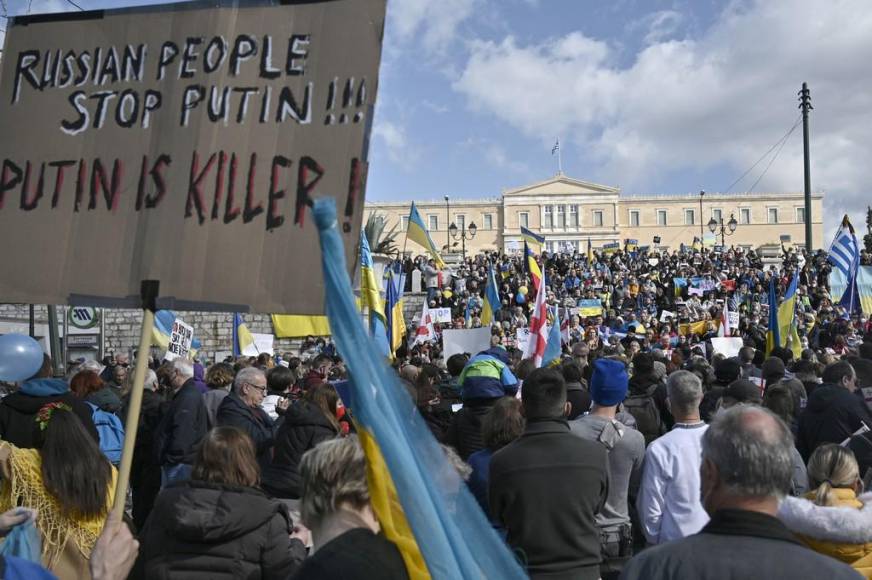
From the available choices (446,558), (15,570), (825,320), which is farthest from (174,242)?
(825,320)

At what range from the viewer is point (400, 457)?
191cm

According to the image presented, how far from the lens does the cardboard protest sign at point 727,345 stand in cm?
1380

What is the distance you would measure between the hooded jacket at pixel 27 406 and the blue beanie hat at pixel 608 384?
9.31 feet

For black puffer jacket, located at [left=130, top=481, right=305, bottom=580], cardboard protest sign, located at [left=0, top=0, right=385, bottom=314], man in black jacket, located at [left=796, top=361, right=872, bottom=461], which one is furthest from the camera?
man in black jacket, located at [left=796, top=361, right=872, bottom=461]

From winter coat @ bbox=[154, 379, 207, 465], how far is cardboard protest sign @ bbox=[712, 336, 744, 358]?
9.76 metres

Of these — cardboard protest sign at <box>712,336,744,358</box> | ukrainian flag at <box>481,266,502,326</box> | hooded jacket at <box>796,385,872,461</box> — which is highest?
ukrainian flag at <box>481,266,502,326</box>

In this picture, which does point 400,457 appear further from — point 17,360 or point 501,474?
point 17,360

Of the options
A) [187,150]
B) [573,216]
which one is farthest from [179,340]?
[573,216]

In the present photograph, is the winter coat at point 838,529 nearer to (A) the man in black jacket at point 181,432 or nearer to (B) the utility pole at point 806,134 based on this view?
(A) the man in black jacket at point 181,432

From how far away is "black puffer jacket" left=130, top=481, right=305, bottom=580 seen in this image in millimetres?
3061

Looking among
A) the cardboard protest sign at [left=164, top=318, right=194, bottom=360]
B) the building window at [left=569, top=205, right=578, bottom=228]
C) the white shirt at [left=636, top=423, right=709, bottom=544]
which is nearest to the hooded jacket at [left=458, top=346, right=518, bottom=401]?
the white shirt at [left=636, top=423, right=709, bottom=544]

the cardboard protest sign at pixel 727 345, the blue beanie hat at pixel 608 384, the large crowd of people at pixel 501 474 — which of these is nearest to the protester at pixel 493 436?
the large crowd of people at pixel 501 474

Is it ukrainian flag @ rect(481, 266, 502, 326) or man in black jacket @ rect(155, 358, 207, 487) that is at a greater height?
ukrainian flag @ rect(481, 266, 502, 326)

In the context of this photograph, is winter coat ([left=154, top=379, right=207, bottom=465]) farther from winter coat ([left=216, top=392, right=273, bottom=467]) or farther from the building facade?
the building facade
